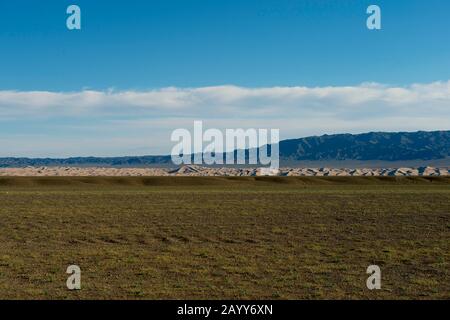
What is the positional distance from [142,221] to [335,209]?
1463cm

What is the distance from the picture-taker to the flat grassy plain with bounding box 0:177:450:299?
45.9ft

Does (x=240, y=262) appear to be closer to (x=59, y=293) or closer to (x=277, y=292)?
(x=277, y=292)

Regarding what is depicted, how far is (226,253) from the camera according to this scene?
64.8 ft

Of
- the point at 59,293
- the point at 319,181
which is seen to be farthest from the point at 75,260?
the point at 319,181

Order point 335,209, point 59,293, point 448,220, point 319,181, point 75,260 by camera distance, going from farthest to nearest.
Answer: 1. point 319,181
2. point 335,209
3. point 448,220
4. point 75,260
5. point 59,293

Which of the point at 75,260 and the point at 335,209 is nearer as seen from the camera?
the point at 75,260

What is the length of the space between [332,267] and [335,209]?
21.7 metres

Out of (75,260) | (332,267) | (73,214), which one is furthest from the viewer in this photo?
(73,214)

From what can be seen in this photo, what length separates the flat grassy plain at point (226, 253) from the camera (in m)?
14.0
